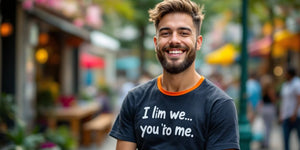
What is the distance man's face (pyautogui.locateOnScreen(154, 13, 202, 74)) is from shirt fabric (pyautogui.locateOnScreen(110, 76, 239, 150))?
0.52ft

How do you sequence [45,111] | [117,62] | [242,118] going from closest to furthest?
[242,118], [45,111], [117,62]

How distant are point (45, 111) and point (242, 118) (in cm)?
489

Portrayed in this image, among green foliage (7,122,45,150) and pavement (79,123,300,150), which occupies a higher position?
green foliage (7,122,45,150)

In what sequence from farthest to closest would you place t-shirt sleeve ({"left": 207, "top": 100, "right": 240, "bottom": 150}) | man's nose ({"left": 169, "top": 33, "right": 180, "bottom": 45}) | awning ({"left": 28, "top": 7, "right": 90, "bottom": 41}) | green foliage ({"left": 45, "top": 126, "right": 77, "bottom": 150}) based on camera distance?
1. awning ({"left": 28, "top": 7, "right": 90, "bottom": 41})
2. green foliage ({"left": 45, "top": 126, "right": 77, "bottom": 150})
3. man's nose ({"left": 169, "top": 33, "right": 180, "bottom": 45})
4. t-shirt sleeve ({"left": 207, "top": 100, "right": 240, "bottom": 150})

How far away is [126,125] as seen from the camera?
253 centimetres

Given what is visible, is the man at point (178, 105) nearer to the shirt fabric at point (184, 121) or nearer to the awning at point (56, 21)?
the shirt fabric at point (184, 121)

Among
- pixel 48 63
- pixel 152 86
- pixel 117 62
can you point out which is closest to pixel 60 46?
pixel 48 63

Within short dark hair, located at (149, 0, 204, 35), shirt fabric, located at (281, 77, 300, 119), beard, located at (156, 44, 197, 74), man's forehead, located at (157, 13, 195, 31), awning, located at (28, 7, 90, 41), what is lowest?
shirt fabric, located at (281, 77, 300, 119)

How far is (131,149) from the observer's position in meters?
2.53

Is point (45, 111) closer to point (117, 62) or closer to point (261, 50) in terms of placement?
point (261, 50)

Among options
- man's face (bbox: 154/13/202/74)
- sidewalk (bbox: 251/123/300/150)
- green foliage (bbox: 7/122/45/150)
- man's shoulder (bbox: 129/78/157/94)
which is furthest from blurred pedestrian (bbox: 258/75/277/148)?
man's face (bbox: 154/13/202/74)

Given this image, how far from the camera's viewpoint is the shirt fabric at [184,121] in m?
2.32

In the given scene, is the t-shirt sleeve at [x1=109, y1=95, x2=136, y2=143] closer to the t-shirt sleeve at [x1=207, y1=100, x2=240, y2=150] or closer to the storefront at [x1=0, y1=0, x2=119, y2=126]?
the t-shirt sleeve at [x1=207, y1=100, x2=240, y2=150]

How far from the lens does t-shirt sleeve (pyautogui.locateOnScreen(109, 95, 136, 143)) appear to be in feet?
8.27
